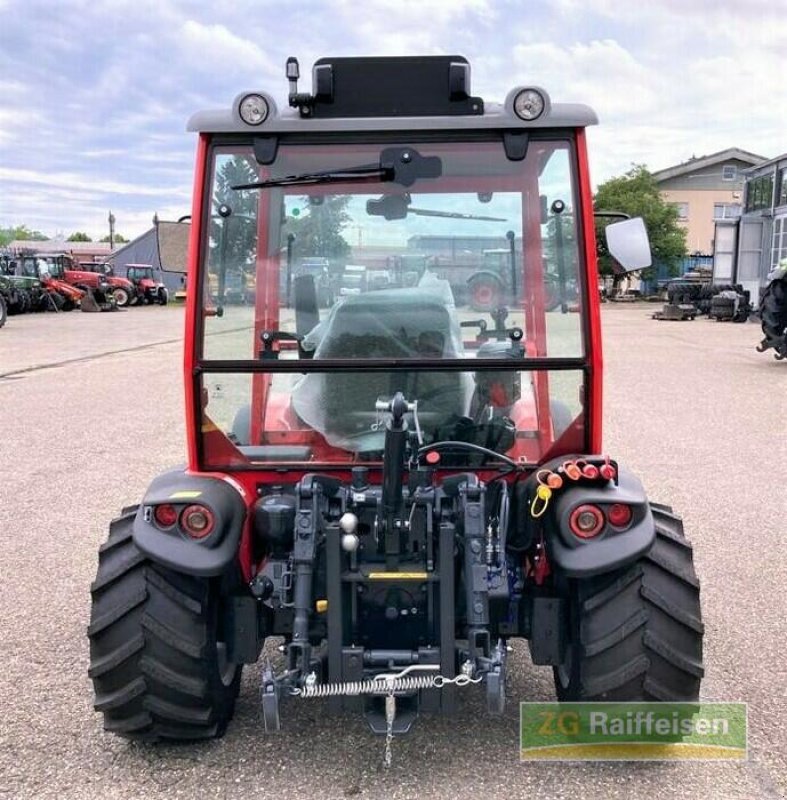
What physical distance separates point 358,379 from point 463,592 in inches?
31.9

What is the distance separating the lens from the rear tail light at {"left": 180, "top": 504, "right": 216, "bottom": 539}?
109 inches

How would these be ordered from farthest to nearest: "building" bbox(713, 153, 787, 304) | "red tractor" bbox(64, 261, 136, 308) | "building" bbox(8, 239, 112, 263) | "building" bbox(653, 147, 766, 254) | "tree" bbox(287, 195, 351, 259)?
"building" bbox(8, 239, 112, 263), "building" bbox(653, 147, 766, 254), "red tractor" bbox(64, 261, 136, 308), "building" bbox(713, 153, 787, 304), "tree" bbox(287, 195, 351, 259)

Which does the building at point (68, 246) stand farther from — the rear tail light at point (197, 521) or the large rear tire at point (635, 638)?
the large rear tire at point (635, 638)

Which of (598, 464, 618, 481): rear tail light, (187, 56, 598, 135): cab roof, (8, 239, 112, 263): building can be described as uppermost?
(8, 239, 112, 263): building

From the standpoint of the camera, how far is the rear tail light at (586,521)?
2754mm

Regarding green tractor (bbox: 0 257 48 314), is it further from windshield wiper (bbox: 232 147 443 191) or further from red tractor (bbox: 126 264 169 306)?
windshield wiper (bbox: 232 147 443 191)

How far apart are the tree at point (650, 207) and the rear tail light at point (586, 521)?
42529 millimetres

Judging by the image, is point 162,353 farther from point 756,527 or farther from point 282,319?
point 282,319

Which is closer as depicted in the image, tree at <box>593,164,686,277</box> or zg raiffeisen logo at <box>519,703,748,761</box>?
zg raiffeisen logo at <box>519,703,748,761</box>

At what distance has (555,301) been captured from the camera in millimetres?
3055

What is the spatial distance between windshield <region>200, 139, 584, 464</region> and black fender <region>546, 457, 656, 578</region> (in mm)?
303

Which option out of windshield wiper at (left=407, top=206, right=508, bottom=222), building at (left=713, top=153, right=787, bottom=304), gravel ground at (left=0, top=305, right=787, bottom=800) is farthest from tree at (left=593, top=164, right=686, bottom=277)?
windshield wiper at (left=407, top=206, right=508, bottom=222)

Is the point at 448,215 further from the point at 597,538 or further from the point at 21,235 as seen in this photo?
the point at 21,235

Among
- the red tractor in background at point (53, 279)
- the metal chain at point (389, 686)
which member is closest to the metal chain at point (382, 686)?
the metal chain at point (389, 686)
